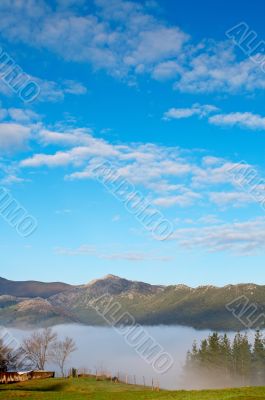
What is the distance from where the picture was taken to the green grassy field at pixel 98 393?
62875mm

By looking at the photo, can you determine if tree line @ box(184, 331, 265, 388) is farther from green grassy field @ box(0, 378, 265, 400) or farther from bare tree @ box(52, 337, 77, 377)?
green grassy field @ box(0, 378, 265, 400)

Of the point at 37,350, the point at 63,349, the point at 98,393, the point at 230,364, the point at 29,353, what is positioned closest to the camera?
the point at 98,393

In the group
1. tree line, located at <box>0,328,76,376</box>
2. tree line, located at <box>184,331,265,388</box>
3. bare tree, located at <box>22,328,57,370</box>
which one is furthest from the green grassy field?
tree line, located at <box>184,331,265,388</box>

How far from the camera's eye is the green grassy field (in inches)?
2475

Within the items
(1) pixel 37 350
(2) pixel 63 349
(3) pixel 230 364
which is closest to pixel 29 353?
(1) pixel 37 350

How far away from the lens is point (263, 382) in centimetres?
18112

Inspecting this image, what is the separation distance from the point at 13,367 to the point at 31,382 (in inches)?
1697

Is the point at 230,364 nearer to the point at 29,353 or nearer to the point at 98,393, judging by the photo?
the point at 29,353

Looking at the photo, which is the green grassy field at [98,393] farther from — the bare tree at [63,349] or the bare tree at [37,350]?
the bare tree at [63,349]

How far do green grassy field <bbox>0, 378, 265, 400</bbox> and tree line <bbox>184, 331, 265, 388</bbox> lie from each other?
10551 cm

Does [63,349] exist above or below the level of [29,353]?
below

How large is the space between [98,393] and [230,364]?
412 ft

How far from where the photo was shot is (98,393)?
76.8 meters

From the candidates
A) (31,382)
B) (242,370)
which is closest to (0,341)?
(31,382)
